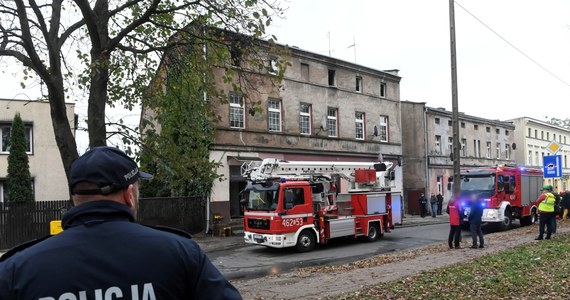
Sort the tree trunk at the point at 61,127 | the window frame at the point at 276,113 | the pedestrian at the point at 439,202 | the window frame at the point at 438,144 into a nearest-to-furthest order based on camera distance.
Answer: the tree trunk at the point at 61,127 → the window frame at the point at 276,113 → the pedestrian at the point at 439,202 → the window frame at the point at 438,144

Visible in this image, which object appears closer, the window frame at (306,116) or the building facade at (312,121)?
the building facade at (312,121)

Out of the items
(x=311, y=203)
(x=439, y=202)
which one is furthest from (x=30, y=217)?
(x=439, y=202)

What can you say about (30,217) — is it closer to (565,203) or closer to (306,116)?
(306,116)

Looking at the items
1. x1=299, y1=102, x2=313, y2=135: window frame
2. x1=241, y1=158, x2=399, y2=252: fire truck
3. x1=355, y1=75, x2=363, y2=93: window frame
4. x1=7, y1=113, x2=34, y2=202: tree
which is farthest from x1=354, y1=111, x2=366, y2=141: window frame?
x1=7, y1=113, x2=34, y2=202: tree

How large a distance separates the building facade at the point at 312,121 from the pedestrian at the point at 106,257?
19.8m

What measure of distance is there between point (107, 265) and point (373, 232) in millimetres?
18106

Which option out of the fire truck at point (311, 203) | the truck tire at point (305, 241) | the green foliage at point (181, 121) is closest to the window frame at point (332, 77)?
the fire truck at point (311, 203)

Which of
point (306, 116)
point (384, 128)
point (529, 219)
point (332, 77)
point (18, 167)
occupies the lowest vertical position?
point (529, 219)

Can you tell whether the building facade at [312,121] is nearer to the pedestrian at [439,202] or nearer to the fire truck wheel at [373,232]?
the pedestrian at [439,202]

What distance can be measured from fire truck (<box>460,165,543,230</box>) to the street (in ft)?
5.43

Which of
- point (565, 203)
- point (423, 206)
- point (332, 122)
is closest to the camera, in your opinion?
point (565, 203)

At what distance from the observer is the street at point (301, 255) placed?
13680mm

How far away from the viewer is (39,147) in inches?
986

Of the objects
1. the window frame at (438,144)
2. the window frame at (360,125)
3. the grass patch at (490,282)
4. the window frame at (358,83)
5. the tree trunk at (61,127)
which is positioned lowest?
the grass patch at (490,282)
